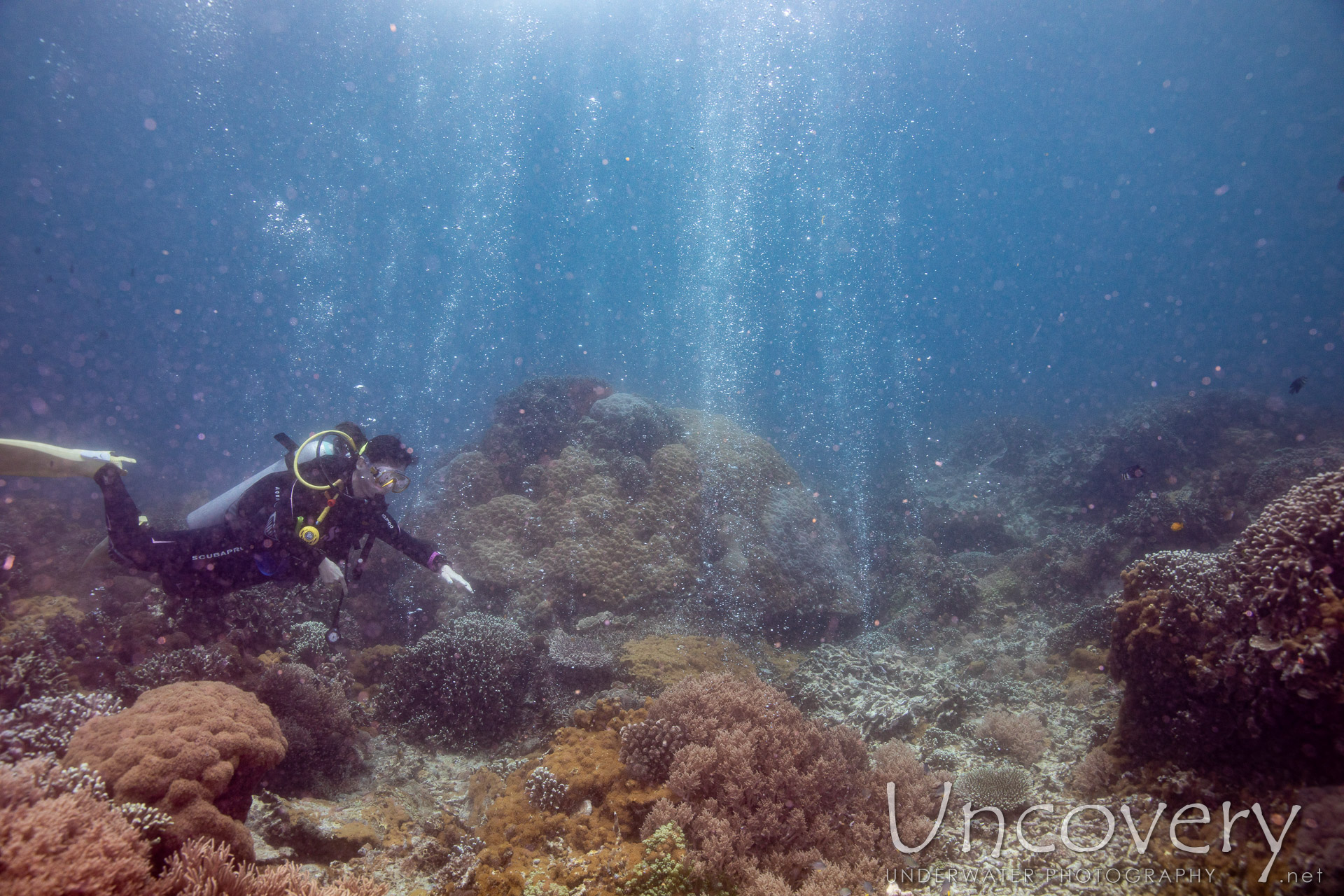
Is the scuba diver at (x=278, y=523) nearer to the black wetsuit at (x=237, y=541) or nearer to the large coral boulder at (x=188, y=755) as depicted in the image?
the black wetsuit at (x=237, y=541)

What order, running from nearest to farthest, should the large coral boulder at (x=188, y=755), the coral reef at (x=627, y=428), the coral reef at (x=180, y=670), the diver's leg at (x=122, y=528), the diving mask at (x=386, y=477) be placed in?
1. the large coral boulder at (x=188, y=755)
2. the diver's leg at (x=122, y=528)
3. the coral reef at (x=180, y=670)
4. the diving mask at (x=386, y=477)
5. the coral reef at (x=627, y=428)

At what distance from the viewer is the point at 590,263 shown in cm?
9138

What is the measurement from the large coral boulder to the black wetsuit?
1.48 m

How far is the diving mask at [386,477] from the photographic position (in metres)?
5.52

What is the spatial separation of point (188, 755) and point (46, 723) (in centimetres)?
170

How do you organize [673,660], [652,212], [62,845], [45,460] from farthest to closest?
[652,212], [673,660], [45,460], [62,845]

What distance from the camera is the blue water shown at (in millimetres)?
39688

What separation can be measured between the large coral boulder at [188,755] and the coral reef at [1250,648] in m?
6.98

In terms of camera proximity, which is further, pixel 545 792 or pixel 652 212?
pixel 652 212

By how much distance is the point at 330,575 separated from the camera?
5262 mm

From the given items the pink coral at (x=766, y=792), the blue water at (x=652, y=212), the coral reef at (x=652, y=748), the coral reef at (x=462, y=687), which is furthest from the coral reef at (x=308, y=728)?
the blue water at (x=652, y=212)

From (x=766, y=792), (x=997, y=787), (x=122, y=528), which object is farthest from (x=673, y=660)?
(x=122, y=528)

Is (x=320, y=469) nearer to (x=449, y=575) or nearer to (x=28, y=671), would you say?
(x=449, y=575)

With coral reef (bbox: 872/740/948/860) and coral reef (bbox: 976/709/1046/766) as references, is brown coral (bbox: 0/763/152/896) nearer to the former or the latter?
coral reef (bbox: 872/740/948/860)
